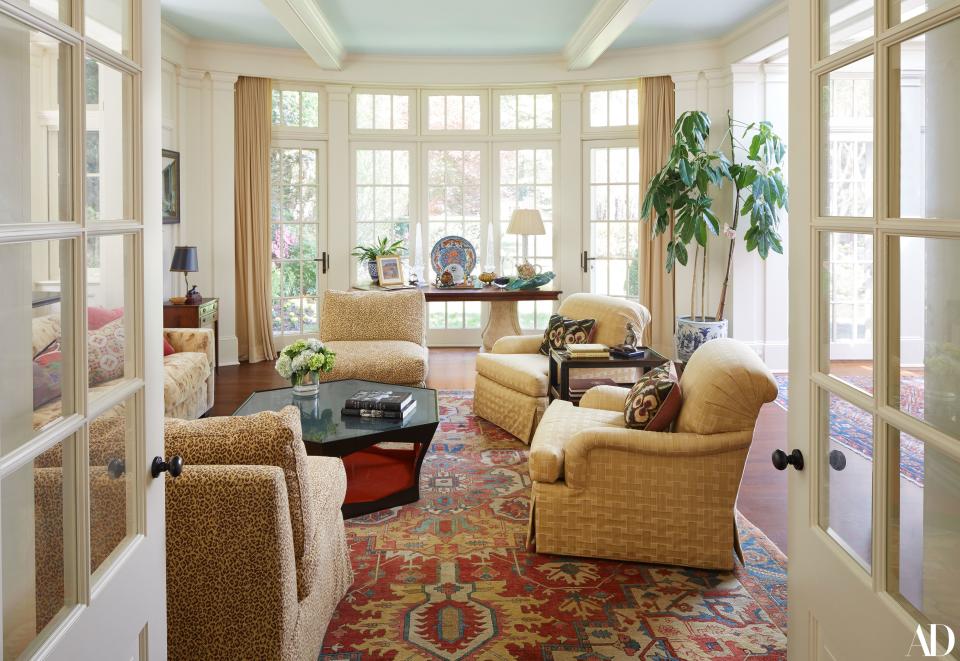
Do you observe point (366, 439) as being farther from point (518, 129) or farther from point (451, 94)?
point (451, 94)

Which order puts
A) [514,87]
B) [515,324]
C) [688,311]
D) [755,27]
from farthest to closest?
1. [514,87]
2. [688,311]
3. [515,324]
4. [755,27]

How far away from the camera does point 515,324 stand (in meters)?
7.04

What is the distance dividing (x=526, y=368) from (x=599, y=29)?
2.97m

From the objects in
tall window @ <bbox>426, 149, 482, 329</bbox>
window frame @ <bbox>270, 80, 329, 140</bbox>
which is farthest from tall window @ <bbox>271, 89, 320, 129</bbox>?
tall window @ <bbox>426, 149, 482, 329</bbox>

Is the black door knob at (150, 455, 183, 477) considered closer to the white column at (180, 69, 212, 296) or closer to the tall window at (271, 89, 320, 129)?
the white column at (180, 69, 212, 296)

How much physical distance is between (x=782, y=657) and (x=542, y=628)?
74 centimetres

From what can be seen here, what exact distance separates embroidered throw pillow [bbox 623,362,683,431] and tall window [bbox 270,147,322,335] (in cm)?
551

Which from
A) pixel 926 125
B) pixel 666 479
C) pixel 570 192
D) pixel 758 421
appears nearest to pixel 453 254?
pixel 570 192

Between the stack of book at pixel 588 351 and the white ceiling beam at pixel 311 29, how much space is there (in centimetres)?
299

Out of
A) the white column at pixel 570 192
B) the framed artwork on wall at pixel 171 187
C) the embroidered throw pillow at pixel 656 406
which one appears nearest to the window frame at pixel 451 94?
the white column at pixel 570 192

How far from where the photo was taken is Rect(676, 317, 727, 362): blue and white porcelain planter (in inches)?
273

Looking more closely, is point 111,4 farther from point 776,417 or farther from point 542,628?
point 776,417

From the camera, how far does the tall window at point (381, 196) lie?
8.20m

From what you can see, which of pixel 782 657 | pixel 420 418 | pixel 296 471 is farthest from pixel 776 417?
pixel 296 471
